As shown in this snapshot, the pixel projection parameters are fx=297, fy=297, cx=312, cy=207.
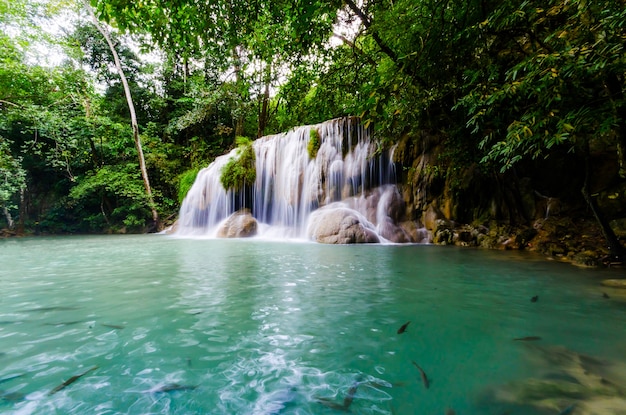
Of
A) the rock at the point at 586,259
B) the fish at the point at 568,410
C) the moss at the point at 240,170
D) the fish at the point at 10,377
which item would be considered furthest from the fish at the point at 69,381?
the moss at the point at 240,170

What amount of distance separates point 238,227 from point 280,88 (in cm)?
876

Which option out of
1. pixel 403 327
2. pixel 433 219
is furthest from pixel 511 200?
pixel 403 327

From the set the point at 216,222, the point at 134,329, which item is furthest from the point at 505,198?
the point at 216,222

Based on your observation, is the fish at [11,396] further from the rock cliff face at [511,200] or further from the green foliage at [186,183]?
the green foliage at [186,183]

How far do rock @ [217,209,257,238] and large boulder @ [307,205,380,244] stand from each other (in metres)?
3.22

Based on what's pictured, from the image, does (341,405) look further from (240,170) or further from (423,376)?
(240,170)

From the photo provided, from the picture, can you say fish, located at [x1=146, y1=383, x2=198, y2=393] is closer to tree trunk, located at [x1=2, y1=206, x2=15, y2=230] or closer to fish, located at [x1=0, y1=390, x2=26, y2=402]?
fish, located at [x1=0, y1=390, x2=26, y2=402]

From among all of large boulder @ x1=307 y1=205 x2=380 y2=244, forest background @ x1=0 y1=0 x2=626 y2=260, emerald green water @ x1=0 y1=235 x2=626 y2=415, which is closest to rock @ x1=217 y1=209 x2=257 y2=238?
large boulder @ x1=307 y1=205 x2=380 y2=244

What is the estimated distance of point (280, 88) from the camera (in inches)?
167

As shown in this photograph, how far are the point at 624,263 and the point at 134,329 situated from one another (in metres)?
6.64

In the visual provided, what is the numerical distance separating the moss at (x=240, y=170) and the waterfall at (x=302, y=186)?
0.80ft

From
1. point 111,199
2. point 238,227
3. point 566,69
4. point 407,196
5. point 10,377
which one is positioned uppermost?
point 566,69

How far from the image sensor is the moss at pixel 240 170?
534 inches

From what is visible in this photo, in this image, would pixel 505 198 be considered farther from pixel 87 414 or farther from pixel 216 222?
pixel 216 222
